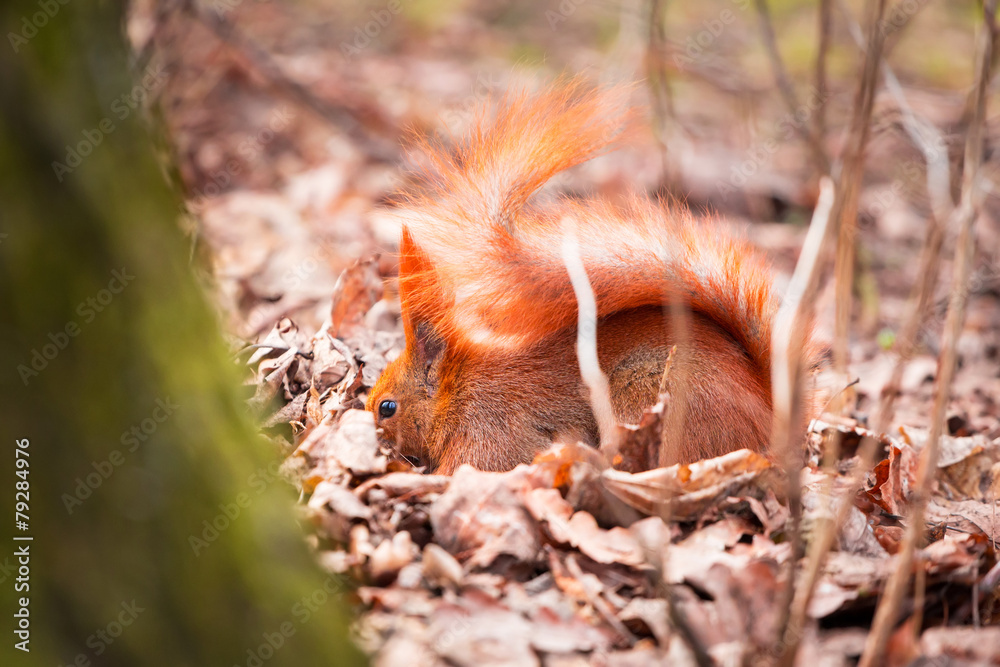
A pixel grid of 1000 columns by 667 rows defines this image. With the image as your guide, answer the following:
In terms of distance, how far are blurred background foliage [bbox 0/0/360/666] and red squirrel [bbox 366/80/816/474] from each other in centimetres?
136

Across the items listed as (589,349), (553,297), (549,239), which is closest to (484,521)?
(589,349)

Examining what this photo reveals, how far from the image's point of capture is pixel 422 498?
7.91 ft

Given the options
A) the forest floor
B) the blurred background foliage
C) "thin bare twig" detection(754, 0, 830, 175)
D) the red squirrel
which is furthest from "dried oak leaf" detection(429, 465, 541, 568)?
"thin bare twig" detection(754, 0, 830, 175)

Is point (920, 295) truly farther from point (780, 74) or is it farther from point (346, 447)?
point (780, 74)

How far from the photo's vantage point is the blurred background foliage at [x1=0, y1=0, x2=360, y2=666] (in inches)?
60.8

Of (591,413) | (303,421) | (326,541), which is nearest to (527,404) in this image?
(591,413)

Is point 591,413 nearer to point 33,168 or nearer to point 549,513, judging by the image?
point 549,513

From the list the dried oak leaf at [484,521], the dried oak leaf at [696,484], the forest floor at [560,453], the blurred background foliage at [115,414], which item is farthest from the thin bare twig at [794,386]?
the blurred background foliage at [115,414]

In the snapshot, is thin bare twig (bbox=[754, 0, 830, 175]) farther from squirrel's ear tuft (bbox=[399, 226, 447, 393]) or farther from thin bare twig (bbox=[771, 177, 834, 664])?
squirrel's ear tuft (bbox=[399, 226, 447, 393])

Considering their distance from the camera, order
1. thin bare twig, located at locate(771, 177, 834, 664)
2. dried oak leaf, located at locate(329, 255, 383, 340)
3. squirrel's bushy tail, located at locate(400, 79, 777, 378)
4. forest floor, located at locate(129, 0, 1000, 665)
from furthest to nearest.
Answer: dried oak leaf, located at locate(329, 255, 383, 340) < squirrel's bushy tail, located at locate(400, 79, 777, 378) < forest floor, located at locate(129, 0, 1000, 665) < thin bare twig, located at locate(771, 177, 834, 664)

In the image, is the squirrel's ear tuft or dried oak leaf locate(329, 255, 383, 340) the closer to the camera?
the squirrel's ear tuft

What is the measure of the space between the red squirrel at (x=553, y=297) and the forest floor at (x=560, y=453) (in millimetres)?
273

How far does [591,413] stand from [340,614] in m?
1.62

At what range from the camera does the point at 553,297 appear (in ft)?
9.62
